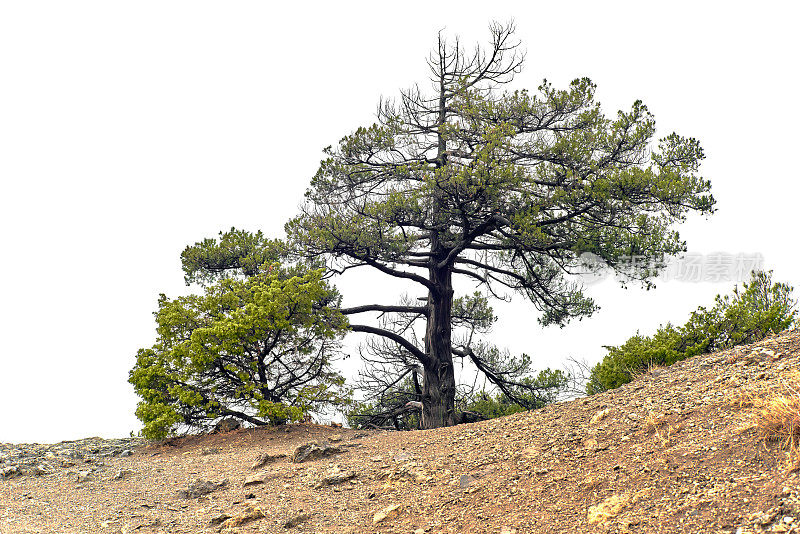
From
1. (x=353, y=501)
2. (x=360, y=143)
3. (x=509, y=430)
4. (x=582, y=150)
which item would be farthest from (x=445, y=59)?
(x=353, y=501)

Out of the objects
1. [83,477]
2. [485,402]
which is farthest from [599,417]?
[485,402]

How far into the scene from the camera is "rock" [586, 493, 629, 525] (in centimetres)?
511

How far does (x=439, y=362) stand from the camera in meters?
14.0

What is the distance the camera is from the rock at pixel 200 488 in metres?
7.89

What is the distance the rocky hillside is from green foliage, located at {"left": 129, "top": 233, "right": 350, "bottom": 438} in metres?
1.12

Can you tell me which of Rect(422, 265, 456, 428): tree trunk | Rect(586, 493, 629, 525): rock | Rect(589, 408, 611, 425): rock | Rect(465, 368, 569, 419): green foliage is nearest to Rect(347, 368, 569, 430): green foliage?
Rect(465, 368, 569, 419): green foliage

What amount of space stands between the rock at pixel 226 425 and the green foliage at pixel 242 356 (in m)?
0.19

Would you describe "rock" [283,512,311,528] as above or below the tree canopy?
below

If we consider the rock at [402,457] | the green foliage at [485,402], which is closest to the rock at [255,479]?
the rock at [402,457]

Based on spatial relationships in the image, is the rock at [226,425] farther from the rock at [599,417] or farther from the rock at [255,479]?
the rock at [599,417]

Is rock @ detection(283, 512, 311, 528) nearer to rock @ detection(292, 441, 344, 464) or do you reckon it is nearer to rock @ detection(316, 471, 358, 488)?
rock @ detection(316, 471, 358, 488)

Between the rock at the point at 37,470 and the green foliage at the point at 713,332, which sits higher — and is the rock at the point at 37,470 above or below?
below

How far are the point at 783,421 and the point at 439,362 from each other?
30.2 feet

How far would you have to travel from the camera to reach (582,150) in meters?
12.2
